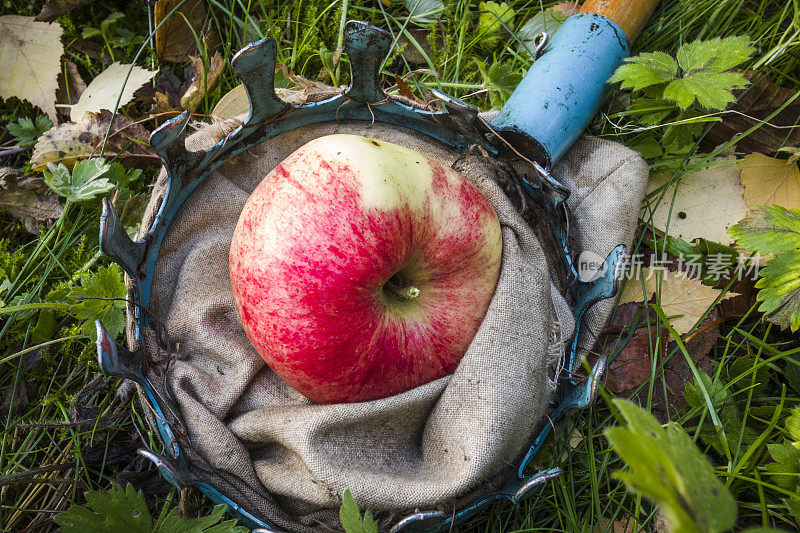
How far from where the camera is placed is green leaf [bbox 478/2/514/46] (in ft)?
7.22

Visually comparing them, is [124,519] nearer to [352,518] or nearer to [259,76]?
[352,518]

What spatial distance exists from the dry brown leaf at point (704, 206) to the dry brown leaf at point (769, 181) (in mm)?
28

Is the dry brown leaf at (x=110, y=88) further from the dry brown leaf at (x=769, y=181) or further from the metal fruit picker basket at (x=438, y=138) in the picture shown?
the dry brown leaf at (x=769, y=181)

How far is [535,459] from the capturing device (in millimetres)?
1747

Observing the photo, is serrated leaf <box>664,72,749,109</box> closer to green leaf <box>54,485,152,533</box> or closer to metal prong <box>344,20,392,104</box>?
metal prong <box>344,20,392,104</box>

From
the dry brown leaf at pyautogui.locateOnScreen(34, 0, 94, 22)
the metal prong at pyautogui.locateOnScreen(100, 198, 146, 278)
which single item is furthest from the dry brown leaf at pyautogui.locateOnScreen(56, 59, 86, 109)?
the metal prong at pyautogui.locateOnScreen(100, 198, 146, 278)

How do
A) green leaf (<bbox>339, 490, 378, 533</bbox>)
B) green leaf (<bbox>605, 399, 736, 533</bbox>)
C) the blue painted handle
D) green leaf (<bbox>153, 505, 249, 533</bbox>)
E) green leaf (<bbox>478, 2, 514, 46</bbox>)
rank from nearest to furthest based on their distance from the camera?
green leaf (<bbox>605, 399, 736, 533</bbox>) → green leaf (<bbox>339, 490, 378, 533</bbox>) → green leaf (<bbox>153, 505, 249, 533</bbox>) → the blue painted handle → green leaf (<bbox>478, 2, 514, 46</bbox>)

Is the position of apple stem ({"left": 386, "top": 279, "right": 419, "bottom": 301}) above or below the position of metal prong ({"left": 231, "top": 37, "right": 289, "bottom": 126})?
below

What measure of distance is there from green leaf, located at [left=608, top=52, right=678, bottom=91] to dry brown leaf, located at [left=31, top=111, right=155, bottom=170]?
1550 mm

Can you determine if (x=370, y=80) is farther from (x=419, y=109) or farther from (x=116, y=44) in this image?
(x=116, y=44)

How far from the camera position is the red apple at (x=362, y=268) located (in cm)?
131

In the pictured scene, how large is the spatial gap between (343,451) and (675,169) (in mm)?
1446

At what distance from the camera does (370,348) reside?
55.4 inches

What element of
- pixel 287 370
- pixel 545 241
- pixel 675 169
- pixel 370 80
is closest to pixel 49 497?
pixel 287 370
